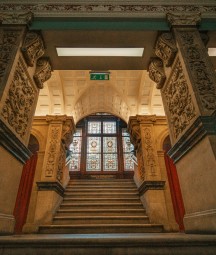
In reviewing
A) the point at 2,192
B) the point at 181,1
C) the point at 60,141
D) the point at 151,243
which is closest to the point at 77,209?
the point at 60,141

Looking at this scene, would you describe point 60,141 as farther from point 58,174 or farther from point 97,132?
point 97,132

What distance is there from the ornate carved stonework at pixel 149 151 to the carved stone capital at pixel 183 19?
4.08 metres

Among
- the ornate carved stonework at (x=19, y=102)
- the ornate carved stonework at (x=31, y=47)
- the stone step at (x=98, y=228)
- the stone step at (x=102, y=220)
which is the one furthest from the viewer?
the stone step at (x=102, y=220)

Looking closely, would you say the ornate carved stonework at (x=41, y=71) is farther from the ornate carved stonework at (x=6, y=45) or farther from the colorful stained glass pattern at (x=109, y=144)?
the colorful stained glass pattern at (x=109, y=144)

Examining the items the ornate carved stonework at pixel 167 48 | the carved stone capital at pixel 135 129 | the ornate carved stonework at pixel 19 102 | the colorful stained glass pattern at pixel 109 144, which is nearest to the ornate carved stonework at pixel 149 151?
the carved stone capital at pixel 135 129

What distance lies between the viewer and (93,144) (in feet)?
38.6

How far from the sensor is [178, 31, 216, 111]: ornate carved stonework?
2.26 meters

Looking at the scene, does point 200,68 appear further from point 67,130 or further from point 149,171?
point 67,130

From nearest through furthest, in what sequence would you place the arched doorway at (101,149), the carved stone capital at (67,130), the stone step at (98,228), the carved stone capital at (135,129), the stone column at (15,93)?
1. the stone column at (15,93)
2. the stone step at (98,228)
3. the carved stone capital at (67,130)
4. the carved stone capital at (135,129)
5. the arched doorway at (101,149)

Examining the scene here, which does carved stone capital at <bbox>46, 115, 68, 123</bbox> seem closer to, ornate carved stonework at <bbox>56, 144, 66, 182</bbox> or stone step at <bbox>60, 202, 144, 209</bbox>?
ornate carved stonework at <bbox>56, 144, 66, 182</bbox>

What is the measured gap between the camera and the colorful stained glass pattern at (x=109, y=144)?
11.6 meters

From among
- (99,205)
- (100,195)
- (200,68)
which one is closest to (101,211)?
(99,205)

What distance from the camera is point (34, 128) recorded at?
6.69 m

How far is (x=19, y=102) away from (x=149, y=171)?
4.63m
